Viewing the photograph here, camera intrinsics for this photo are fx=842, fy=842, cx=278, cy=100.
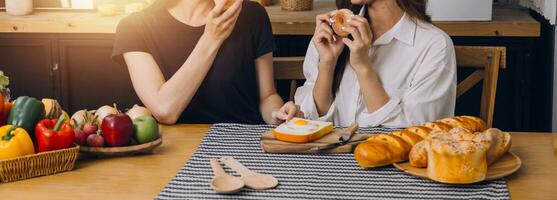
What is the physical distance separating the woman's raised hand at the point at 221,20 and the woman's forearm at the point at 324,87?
0.96 feet

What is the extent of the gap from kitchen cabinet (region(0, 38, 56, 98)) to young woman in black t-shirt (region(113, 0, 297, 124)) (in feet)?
4.49

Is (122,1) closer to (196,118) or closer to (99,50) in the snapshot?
(99,50)

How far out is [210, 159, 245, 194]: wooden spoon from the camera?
5.51 feet

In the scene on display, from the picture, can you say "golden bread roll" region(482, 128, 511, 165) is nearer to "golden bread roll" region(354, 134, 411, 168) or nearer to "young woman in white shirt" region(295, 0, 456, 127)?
"golden bread roll" region(354, 134, 411, 168)

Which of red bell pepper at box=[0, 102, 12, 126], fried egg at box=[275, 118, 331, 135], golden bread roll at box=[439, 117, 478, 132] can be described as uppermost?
red bell pepper at box=[0, 102, 12, 126]

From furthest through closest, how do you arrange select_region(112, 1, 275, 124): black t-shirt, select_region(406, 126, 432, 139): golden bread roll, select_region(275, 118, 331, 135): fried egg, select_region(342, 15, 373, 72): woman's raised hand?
select_region(112, 1, 275, 124): black t-shirt
select_region(342, 15, 373, 72): woman's raised hand
select_region(275, 118, 331, 135): fried egg
select_region(406, 126, 432, 139): golden bread roll

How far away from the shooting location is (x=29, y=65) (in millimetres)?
3857

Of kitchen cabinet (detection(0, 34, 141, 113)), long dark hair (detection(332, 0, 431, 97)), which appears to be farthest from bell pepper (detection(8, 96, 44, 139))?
kitchen cabinet (detection(0, 34, 141, 113))

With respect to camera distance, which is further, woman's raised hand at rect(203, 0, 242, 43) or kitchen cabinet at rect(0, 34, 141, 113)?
kitchen cabinet at rect(0, 34, 141, 113)

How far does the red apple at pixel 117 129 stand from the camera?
1927 millimetres

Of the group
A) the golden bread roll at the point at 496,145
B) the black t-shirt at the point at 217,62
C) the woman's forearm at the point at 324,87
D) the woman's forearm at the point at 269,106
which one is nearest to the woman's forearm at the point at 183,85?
the black t-shirt at the point at 217,62

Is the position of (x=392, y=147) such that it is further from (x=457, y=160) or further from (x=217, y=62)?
(x=217, y=62)

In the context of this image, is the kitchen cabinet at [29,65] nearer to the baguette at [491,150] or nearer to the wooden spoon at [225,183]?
the wooden spoon at [225,183]

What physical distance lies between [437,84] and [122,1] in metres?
2.07
